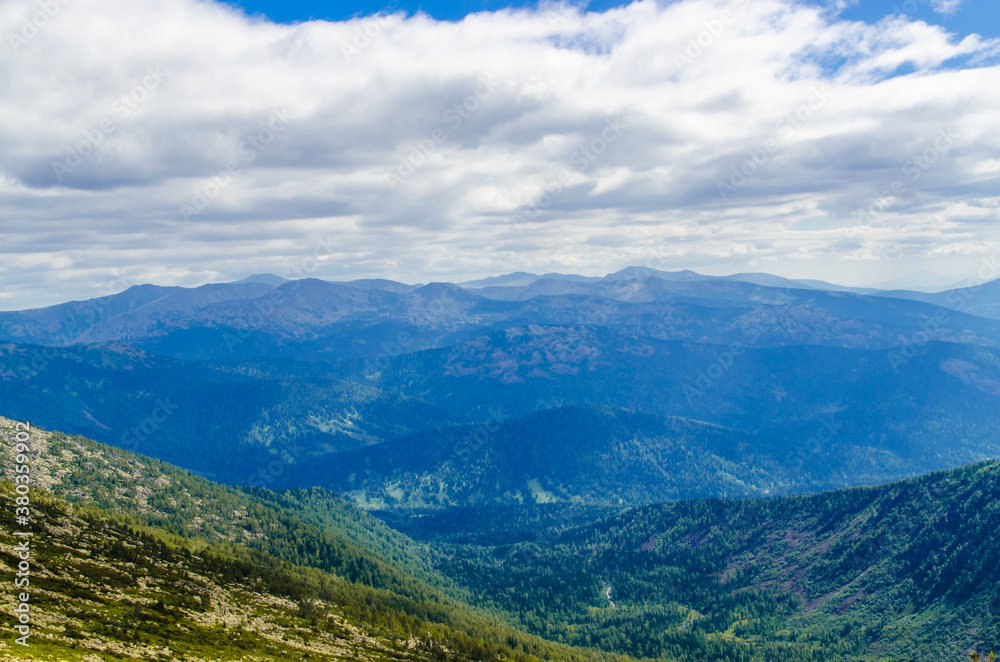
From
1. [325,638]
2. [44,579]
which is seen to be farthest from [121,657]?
[325,638]

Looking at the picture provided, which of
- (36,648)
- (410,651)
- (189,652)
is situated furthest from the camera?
(410,651)

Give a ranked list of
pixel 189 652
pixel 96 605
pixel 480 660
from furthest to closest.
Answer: pixel 480 660, pixel 96 605, pixel 189 652

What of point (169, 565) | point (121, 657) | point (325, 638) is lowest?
point (325, 638)

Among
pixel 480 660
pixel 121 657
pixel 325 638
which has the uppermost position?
pixel 121 657

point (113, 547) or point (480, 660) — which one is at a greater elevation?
point (113, 547)

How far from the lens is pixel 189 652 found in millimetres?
126250

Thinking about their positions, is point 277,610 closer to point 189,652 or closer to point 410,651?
point 410,651

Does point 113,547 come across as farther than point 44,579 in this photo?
Yes

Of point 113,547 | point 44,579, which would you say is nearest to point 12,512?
point 113,547

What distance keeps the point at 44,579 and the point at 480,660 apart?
11963cm

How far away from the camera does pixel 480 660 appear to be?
645 ft

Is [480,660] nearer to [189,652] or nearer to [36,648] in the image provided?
[189,652]

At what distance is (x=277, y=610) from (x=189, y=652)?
59325mm

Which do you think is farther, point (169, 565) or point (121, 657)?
point (169, 565)
